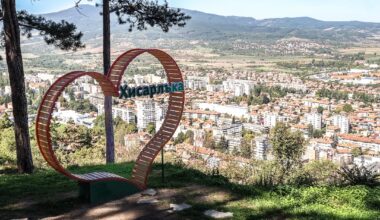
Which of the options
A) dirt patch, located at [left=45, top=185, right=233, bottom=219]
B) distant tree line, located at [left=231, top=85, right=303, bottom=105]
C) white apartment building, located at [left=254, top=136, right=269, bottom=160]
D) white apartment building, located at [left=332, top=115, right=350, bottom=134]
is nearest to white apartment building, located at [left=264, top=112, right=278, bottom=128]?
white apartment building, located at [left=332, top=115, right=350, bottom=134]

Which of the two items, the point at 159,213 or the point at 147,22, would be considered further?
the point at 147,22

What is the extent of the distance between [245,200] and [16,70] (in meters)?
4.04

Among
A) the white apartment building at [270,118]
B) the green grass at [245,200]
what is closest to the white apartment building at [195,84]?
the white apartment building at [270,118]

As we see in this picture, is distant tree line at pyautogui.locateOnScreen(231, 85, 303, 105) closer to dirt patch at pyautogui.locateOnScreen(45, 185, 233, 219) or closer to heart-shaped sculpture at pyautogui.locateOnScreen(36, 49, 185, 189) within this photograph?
heart-shaped sculpture at pyautogui.locateOnScreen(36, 49, 185, 189)

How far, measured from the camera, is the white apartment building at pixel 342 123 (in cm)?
3350

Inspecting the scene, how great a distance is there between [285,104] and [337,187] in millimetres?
42079

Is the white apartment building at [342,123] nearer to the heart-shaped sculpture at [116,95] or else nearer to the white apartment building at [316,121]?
the white apartment building at [316,121]

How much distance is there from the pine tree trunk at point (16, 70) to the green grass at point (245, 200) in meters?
1.01

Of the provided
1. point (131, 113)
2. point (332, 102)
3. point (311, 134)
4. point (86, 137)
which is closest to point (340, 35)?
point (332, 102)

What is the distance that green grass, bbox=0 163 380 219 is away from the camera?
4875mm

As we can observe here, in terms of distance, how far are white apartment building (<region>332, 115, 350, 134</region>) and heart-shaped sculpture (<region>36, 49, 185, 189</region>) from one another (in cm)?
2842

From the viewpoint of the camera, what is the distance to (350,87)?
2362 inches

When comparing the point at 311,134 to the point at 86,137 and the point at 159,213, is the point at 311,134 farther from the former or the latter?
the point at 159,213

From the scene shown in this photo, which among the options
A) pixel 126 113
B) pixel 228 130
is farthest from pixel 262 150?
pixel 228 130
